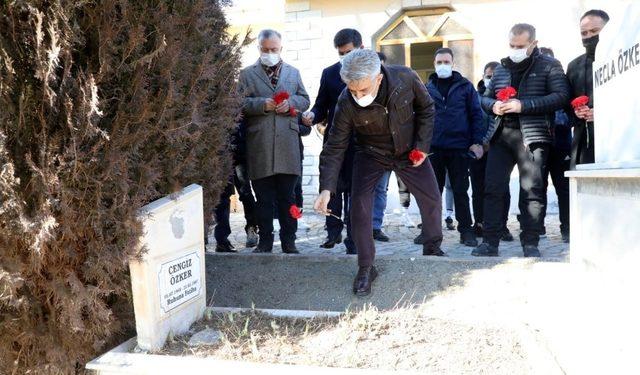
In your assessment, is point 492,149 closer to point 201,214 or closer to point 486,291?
point 486,291

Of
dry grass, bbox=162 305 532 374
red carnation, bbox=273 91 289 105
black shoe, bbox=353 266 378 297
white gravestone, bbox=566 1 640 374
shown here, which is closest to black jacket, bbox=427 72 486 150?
red carnation, bbox=273 91 289 105

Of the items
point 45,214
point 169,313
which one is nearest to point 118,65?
point 45,214

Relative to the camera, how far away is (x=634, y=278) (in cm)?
258

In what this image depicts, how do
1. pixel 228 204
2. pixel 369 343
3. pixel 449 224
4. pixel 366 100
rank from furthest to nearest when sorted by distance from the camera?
1. pixel 449 224
2. pixel 228 204
3. pixel 366 100
4. pixel 369 343

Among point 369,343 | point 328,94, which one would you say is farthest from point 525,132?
point 369,343

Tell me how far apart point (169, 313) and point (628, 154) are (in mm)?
2514

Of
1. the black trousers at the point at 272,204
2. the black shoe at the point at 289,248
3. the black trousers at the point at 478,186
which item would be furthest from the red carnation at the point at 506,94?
the black shoe at the point at 289,248

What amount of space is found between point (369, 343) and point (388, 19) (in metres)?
8.54

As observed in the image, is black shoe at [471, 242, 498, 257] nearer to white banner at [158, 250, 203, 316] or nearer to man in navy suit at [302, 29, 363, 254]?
man in navy suit at [302, 29, 363, 254]

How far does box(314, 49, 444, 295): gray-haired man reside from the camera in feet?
14.2

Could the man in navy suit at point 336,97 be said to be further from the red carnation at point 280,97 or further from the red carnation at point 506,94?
the red carnation at point 506,94

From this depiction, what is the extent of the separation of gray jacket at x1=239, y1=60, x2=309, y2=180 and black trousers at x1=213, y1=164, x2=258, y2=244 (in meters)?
0.41

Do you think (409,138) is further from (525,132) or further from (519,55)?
(519,55)

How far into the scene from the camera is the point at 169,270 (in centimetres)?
330
